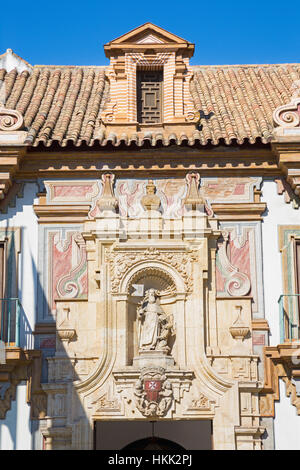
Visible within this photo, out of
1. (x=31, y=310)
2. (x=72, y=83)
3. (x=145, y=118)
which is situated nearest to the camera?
(x=31, y=310)

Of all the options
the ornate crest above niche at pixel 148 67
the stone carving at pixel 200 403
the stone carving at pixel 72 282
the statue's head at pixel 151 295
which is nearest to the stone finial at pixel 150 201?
the stone carving at pixel 72 282

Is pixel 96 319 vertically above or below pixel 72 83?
below

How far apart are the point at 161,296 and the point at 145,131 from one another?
2.98m

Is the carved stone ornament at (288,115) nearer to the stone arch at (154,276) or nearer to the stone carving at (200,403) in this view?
the stone arch at (154,276)

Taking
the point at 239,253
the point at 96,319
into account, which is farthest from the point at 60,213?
the point at 239,253

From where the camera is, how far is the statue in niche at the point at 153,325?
46.8 ft

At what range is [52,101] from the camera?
17469 millimetres

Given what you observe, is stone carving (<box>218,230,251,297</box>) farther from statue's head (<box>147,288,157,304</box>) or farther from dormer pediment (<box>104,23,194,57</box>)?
dormer pediment (<box>104,23,194,57</box>)

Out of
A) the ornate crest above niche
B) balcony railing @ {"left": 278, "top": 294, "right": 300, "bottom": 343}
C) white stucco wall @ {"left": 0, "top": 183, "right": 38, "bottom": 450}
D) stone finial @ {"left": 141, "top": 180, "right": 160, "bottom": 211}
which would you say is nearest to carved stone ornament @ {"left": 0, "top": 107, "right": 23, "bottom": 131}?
white stucco wall @ {"left": 0, "top": 183, "right": 38, "bottom": 450}

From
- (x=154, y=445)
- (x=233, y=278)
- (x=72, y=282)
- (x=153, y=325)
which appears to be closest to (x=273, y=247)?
(x=233, y=278)

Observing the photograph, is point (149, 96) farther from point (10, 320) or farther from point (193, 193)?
point (10, 320)
